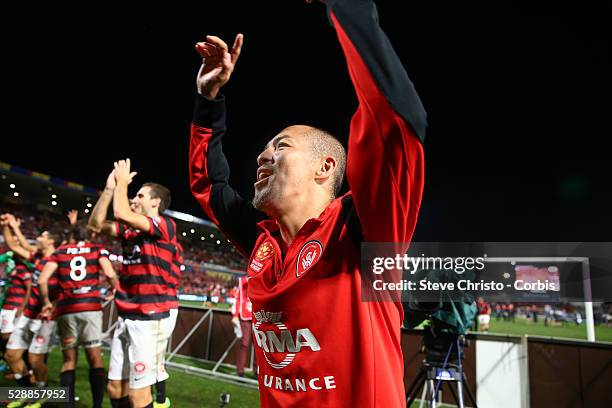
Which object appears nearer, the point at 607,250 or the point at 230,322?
the point at 607,250

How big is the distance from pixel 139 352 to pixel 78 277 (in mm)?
1830

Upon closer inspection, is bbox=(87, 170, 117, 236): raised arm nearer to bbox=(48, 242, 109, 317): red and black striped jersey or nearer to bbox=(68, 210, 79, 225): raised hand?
bbox=(48, 242, 109, 317): red and black striped jersey

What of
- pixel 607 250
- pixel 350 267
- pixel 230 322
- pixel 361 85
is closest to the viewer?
pixel 361 85

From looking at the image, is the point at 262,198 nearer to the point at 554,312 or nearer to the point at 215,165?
the point at 215,165

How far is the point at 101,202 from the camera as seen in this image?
4.35 meters

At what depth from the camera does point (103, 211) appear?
4355mm

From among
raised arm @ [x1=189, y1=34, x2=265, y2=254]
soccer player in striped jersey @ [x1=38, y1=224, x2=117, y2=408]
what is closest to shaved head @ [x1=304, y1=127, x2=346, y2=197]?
raised arm @ [x1=189, y1=34, x2=265, y2=254]

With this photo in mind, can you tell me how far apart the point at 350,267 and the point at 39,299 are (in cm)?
702

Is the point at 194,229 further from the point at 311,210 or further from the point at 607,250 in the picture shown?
the point at 311,210

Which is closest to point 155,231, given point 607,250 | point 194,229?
point 607,250

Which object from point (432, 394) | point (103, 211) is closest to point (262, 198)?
point (103, 211)

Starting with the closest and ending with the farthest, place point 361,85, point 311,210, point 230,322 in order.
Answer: point 361,85 < point 311,210 < point 230,322

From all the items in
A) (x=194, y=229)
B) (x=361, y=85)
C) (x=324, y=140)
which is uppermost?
(x=194, y=229)

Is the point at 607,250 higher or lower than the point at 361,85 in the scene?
higher
